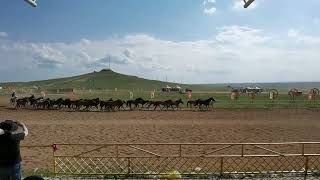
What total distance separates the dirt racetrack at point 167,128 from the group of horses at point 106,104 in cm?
628

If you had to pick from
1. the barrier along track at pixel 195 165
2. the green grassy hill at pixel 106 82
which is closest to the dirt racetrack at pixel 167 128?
the barrier along track at pixel 195 165

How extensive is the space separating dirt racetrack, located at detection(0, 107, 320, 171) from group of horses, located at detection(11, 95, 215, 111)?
6.28m

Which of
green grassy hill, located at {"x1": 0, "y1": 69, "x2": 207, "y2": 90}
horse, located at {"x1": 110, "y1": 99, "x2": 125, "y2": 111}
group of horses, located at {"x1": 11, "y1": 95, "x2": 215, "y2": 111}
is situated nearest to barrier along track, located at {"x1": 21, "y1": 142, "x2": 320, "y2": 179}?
horse, located at {"x1": 110, "y1": 99, "x2": 125, "y2": 111}

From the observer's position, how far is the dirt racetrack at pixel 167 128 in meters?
24.4

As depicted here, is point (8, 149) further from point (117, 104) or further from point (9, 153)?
point (117, 104)

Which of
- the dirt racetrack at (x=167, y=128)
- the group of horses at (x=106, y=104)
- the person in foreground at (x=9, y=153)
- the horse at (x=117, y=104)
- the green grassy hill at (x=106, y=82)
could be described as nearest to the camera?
the person in foreground at (x=9, y=153)

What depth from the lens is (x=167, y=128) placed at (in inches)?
1148

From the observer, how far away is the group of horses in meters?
44.4

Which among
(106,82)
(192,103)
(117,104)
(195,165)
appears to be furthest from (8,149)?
(106,82)

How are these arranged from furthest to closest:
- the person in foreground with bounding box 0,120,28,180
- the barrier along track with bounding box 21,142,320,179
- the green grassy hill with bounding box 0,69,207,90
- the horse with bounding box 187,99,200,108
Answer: the green grassy hill with bounding box 0,69,207,90
the horse with bounding box 187,99,200,108
the barrier along track with bounding box 21,142,320,179
the person in foreground with bounding box 0,120,28,180

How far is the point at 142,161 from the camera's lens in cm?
1808

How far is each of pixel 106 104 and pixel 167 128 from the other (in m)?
15.7

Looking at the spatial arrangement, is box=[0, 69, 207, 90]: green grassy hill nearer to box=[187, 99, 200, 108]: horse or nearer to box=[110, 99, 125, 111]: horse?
box=[187, 99, 200, 108]: horse

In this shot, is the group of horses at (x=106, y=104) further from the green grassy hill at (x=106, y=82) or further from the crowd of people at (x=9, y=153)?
the green grassy hill at (x=106, y=82)
